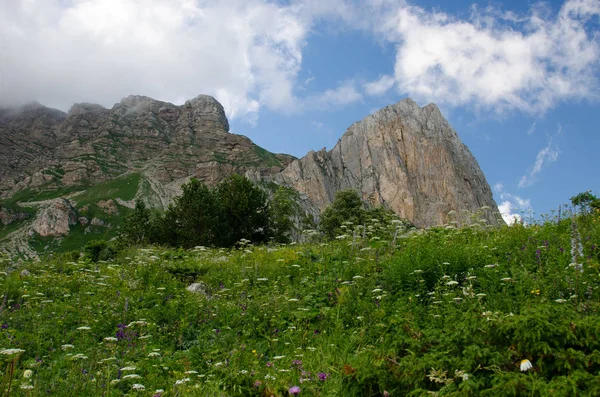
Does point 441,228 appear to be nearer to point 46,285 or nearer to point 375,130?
point 46,285

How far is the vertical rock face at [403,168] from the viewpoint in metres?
174

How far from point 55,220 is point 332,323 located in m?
177

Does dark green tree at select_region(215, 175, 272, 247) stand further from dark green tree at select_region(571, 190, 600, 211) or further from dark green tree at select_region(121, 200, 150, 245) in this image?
dark green tree at select_region(571, 190, 600, 211)

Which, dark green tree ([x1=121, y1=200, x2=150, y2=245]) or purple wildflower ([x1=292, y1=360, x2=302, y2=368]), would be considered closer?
purple wildflower ([x1=292, y1=360, x2=302, y2=368])

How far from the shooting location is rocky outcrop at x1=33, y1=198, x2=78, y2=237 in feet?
514

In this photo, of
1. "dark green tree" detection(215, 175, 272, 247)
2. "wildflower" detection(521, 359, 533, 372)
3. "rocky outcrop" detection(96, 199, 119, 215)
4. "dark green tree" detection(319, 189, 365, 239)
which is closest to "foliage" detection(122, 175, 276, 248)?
"dark green tree" detection(215, 175, 272, 247)

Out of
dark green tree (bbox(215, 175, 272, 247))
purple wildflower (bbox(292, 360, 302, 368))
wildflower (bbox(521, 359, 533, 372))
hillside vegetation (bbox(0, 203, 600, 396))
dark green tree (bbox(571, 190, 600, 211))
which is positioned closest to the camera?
wildflower (bbox(521, 359, 533, 372))

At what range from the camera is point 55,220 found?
15900 centimetres

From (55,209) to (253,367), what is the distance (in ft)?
602

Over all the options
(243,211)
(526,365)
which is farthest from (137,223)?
(526,365)

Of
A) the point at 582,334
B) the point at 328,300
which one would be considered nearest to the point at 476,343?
the point at 582,334

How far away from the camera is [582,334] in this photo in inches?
135

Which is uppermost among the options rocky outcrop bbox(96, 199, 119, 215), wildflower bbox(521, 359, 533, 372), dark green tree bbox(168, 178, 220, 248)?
rocky outcrop bbox(96, 199, 119, 215)

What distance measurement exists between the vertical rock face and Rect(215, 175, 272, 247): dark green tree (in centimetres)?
13277
